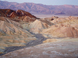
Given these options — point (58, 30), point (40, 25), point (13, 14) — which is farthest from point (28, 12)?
point (58, 30)

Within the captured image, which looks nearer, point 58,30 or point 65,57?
point 65,57

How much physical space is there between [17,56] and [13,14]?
158ft

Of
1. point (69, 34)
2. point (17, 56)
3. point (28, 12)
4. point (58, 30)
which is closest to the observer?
point (17, 56)

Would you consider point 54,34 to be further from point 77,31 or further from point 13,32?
point 13,32

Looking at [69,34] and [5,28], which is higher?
[5,28]

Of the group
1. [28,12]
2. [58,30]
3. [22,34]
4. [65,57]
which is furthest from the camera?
[28,12]

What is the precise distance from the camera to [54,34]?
70.8 feet

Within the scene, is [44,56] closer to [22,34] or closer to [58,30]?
[22,34]

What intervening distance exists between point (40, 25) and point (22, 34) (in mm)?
12614

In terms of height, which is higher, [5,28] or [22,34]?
[5,28]

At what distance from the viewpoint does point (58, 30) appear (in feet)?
73.8

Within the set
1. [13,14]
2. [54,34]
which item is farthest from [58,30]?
[13,14]

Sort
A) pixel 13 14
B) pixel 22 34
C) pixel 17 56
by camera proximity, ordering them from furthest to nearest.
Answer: pixel 13 14
pixel 22 34
pixel 17 56

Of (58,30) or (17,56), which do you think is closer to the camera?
(17,56)
